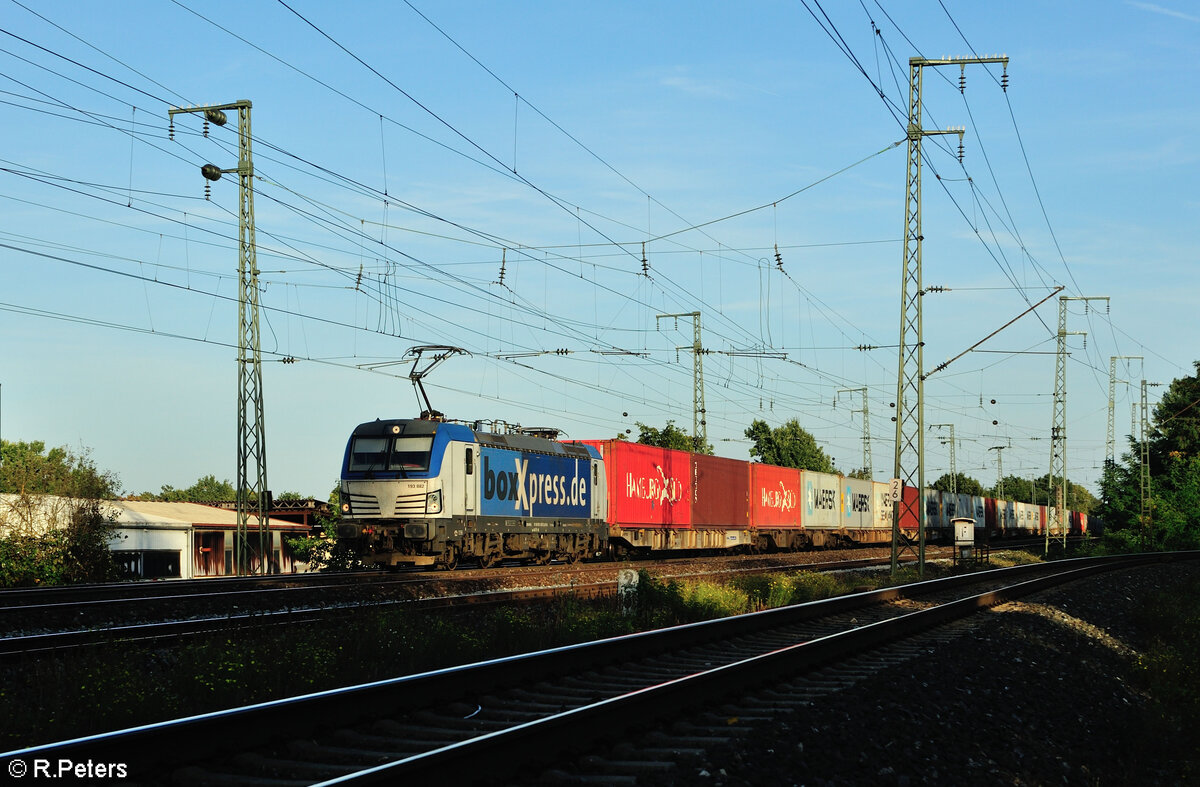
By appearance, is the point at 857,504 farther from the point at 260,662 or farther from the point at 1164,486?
the point at 260,662

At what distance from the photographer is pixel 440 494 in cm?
2491

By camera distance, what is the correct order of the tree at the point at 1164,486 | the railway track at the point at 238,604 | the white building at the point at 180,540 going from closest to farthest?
1. the railway track at the point at 238,604
2. the white building at the point at 180,540
3. the tree at the point at 1164,486

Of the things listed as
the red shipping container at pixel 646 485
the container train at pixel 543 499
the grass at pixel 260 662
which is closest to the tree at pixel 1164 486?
the container train at pixel 543 499

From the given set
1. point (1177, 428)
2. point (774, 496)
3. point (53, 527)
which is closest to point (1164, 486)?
point (1177, 428)

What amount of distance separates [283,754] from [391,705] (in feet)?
4.20

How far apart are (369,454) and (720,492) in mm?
18288

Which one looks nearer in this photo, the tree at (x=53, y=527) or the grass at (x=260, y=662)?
the grass at (x=260, y=662)

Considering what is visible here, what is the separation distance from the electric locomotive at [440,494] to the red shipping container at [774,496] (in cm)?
1643

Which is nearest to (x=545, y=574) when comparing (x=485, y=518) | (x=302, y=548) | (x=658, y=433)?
(x=485, y=518)

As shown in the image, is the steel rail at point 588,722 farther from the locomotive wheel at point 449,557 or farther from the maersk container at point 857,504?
the maersk container at point 857,504

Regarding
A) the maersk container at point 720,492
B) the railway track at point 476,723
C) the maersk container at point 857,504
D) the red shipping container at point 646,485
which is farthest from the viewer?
the maersk container at point 857,504

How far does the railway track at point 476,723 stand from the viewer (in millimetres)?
6094

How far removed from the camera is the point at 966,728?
8.91 m

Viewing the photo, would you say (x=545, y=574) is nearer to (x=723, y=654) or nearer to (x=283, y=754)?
(x=723, y=654)
